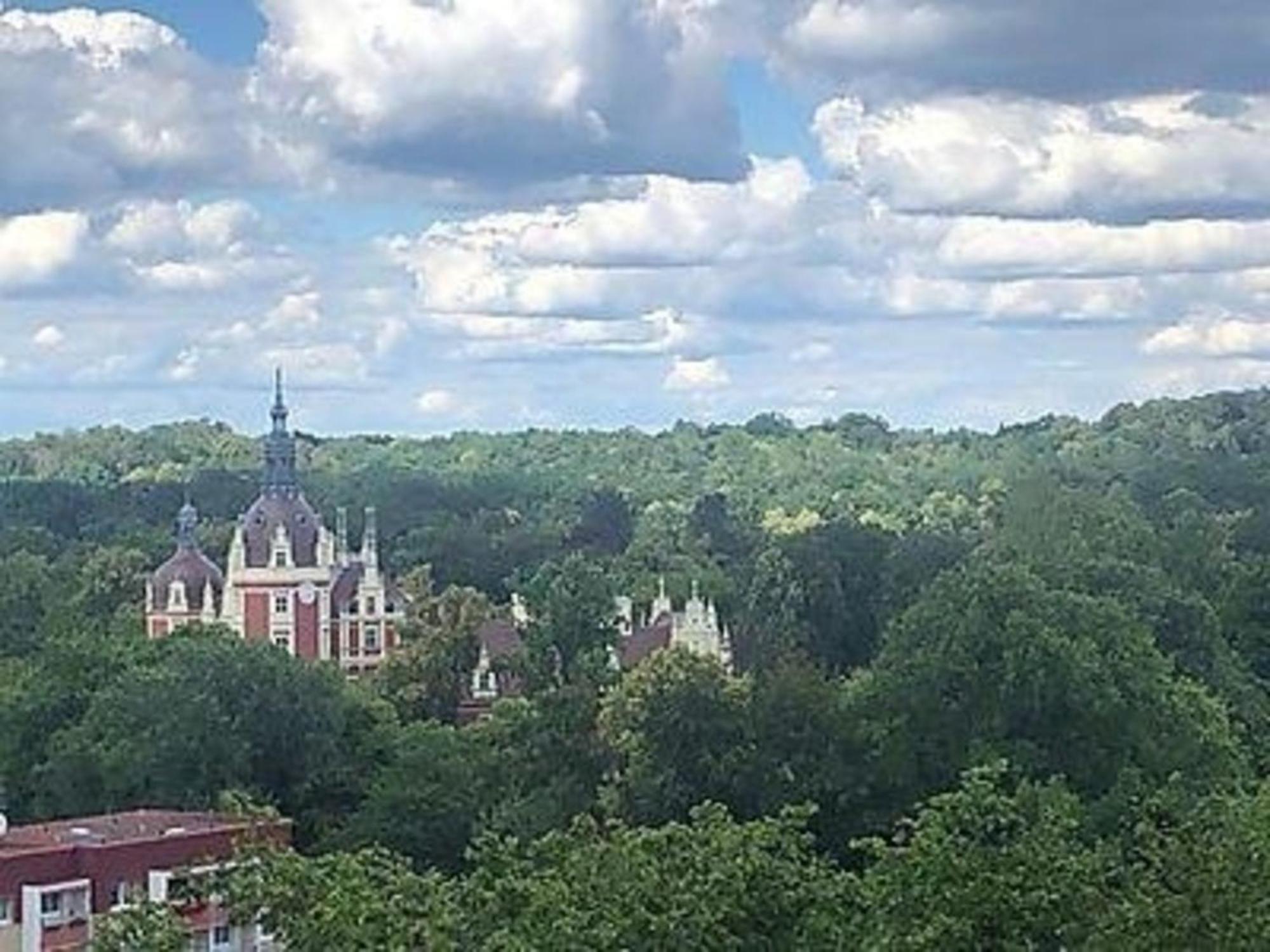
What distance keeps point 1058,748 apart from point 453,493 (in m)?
109

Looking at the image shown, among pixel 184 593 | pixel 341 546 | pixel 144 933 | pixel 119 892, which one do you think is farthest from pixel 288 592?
pixel 144 933

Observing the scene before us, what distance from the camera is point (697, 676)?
5291cm

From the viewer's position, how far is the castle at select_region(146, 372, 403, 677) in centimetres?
8450

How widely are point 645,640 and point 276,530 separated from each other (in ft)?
43.5

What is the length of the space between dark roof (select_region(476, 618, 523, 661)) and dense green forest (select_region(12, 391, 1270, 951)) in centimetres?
84

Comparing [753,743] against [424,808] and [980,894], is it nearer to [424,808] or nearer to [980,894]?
[424,808]

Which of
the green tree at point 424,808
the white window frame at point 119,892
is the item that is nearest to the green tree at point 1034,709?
the green tree at point 424,808

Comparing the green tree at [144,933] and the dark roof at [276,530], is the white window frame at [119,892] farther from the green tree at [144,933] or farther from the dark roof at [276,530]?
the dark roof at [276,530]

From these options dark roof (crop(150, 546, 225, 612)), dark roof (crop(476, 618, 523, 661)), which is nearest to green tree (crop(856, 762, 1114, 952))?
dark roof (crop(476, 618, 523, 661))

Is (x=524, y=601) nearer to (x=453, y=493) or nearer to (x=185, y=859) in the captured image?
(x=185, y=859)

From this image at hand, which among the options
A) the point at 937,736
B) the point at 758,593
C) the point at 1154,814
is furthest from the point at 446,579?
the point at 1154,814

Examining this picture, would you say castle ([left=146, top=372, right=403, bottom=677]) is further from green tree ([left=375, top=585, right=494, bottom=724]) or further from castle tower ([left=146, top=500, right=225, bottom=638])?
green tree ([left=375, top=585, right=494, bottom=724])

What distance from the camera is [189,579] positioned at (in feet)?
282

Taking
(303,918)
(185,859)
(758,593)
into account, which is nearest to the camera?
(303,918)
